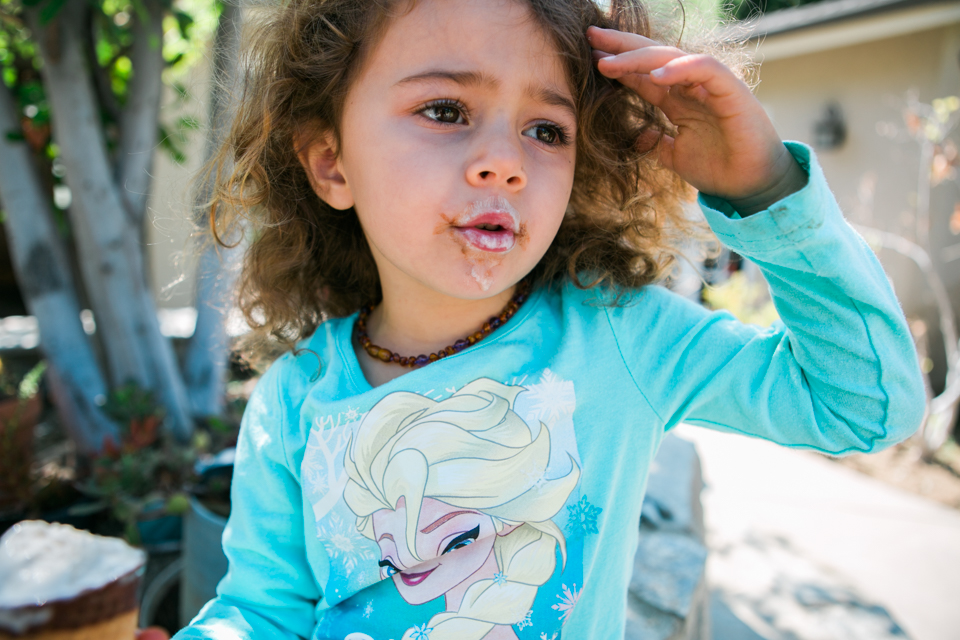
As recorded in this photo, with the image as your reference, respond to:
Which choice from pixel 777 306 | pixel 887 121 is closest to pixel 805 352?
pixel 777 306

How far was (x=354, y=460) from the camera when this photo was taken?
1150 millimetres

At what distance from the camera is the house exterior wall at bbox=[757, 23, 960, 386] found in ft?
16.7

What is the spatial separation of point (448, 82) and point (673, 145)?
16.8 inches

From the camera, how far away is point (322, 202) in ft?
4.99

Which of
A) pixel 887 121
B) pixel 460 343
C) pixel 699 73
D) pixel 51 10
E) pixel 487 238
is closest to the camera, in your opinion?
pixel 699 73

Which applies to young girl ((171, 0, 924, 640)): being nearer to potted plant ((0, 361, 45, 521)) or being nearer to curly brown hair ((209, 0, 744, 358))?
curly brown hair ((209, 0, 744, 358))

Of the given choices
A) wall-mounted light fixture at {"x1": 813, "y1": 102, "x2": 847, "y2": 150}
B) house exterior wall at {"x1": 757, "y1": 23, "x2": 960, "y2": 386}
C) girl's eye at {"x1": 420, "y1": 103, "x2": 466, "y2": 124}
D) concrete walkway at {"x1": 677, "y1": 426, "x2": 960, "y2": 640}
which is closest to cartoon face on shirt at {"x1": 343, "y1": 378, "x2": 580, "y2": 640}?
girl's eye at {"x1": 420, "y1": 103, "x2": 466, "y2": 124}

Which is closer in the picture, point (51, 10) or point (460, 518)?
point (460, 518)

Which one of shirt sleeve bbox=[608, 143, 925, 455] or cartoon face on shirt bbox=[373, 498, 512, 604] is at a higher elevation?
shirt sleeve bbox=[608, 143, 925, 455]

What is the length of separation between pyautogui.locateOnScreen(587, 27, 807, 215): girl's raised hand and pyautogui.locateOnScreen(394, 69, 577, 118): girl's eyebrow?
0.09 meters

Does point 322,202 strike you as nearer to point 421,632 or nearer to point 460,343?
point 460,343

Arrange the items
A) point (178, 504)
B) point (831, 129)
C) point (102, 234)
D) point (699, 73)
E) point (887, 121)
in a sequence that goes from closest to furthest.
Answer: point (699, 73) → point (178, 504) → point (102, 234) → point (887, 121) → point (831, 129)

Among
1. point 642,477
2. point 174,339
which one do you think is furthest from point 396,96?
point 174,339

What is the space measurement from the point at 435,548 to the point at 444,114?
75cm
